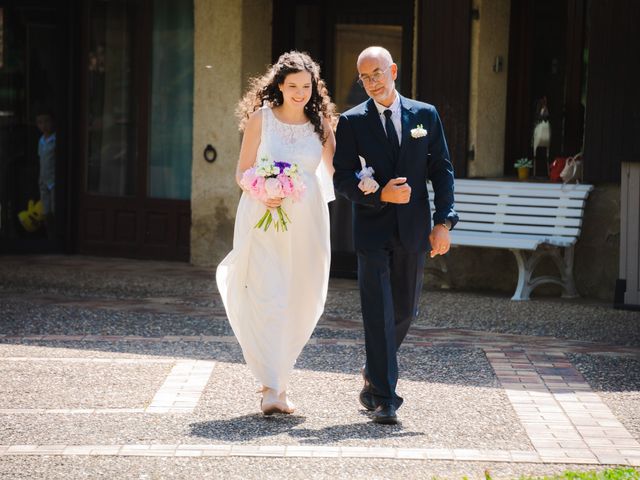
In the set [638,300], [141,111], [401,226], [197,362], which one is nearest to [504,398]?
[401,226]

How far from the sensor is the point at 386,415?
21.4 ft

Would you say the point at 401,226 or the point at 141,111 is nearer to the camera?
the point at 401,226

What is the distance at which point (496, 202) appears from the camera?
11445 millimetres

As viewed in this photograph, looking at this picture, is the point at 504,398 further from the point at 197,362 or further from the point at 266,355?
the point at 197,362

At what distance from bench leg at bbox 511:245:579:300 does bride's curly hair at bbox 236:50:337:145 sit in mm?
4371

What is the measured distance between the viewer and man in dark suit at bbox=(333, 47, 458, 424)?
6.56m

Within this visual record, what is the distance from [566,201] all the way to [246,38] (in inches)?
143

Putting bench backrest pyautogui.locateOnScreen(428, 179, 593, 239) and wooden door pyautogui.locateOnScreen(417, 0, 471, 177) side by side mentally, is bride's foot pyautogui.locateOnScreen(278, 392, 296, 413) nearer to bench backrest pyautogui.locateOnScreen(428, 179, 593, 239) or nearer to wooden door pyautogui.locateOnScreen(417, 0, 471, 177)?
bench backrest pyautogui.locateOnScreen(428, 179, 593, 239)

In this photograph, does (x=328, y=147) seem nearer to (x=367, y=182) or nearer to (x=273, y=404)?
(x=367, y=182)

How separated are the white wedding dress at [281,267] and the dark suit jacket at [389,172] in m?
0.32

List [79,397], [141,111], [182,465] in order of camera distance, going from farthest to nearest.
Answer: [141,111] < [79,397] < [182,465]

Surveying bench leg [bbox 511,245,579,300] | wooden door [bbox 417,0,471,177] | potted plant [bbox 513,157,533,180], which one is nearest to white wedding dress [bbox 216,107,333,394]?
bench leg [bbox 511,245,579,300]

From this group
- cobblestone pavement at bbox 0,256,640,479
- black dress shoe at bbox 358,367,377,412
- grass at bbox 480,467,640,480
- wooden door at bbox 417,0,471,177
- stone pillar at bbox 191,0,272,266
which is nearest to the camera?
grass at bbox 480,467,640,480

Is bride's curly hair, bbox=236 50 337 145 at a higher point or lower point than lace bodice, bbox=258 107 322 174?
higher
